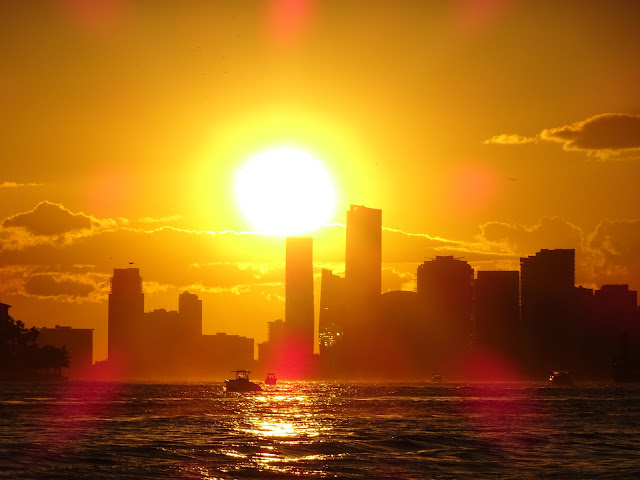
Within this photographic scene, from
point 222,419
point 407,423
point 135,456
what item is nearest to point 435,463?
point 135,456

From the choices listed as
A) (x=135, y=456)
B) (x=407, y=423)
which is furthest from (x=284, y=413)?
(x=135, y=456)

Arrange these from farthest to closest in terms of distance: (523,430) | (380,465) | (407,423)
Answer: (407,423)
(523,430)
(380,465)

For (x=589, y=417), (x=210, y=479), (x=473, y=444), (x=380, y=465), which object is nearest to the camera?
(x=210, y=479)

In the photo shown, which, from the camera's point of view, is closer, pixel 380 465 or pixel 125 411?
pixel 380 465

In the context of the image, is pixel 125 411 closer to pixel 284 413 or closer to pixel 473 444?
pixel 284 413

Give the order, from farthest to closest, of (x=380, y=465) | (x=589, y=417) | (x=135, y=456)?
(x=589, y=417) < (x=135, y=456) < (x=380, y=465)

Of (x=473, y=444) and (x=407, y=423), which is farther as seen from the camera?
(x=407, y=423)

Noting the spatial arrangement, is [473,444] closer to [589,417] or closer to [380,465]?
[380,465]

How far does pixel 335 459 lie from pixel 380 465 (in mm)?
4922

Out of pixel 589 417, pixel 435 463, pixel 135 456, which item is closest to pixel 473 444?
pixel 435 463

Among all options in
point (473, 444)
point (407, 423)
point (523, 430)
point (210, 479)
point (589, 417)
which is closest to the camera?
point (210, 479)

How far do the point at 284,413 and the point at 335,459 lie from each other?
72.5m

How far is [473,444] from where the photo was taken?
10531 cm

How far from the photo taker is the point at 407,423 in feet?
451
